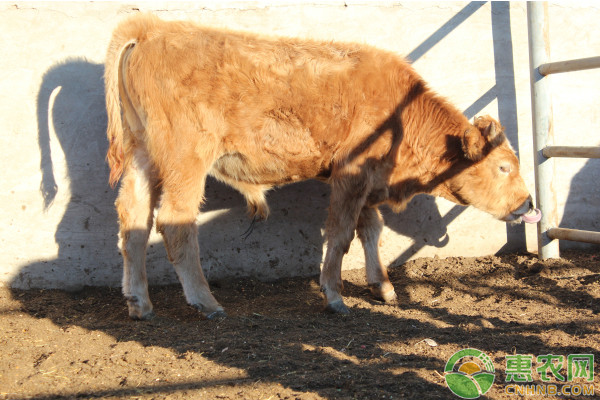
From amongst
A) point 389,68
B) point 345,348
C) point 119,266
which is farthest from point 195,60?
point 345,348

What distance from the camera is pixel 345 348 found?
Answer: 12.2ft

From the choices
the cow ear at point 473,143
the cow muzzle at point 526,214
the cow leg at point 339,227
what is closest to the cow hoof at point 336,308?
the cow leg at point 339,227

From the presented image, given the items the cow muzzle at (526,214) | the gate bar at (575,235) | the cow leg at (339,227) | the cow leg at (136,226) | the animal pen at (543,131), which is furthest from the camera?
the animal pen at (543,131)

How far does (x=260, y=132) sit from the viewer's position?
4797mm

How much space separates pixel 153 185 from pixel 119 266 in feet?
3.26

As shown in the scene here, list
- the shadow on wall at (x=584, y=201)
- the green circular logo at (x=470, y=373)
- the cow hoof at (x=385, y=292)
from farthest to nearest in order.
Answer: the shadow on wall at (x=584, y=201) < the cow hoof at (x=385, y=292) < the green circular logo at (x=470, y=373)

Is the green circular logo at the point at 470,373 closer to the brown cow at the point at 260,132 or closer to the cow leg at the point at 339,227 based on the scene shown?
the brown cow at the point at 260,132

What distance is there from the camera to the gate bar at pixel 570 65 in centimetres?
518

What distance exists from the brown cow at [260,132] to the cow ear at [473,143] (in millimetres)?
12

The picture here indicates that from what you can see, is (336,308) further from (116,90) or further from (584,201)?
(584,201)

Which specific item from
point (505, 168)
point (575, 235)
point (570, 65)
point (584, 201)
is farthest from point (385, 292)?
point (584, 201)

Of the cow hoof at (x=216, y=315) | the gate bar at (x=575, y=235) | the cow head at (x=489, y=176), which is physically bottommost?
the gate bar at (x=575, y=235)

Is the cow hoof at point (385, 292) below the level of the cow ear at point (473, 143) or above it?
below

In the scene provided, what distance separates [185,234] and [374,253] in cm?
182
